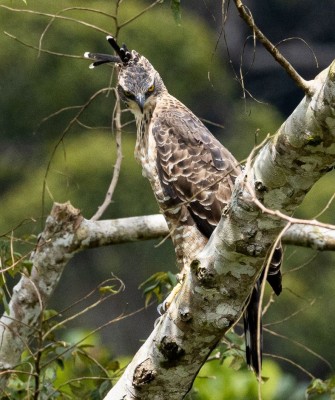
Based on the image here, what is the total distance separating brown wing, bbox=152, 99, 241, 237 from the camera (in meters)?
5.05

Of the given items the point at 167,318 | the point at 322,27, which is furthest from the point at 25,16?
the point at 167,318

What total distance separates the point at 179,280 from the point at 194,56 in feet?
30.8

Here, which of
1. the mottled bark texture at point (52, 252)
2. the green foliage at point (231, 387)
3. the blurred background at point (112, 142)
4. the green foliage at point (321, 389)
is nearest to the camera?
the green foliage at point (321, 389)

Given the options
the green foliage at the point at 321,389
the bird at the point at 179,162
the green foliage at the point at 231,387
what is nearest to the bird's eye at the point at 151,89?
the bird at the point at 179,162

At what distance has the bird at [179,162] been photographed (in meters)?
5.02

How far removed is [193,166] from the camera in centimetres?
521

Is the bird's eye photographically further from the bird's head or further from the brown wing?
the brown wing

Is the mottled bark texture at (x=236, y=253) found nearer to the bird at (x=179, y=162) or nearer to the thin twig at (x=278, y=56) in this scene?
the thin twig at (x=278, y=56)

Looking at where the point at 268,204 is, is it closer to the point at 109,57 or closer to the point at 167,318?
the point at 167,318

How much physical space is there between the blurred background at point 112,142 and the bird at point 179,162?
6.96 meters

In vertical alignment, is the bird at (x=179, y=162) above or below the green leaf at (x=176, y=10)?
below

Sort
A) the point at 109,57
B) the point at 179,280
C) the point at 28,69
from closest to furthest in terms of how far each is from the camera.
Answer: the point at 179,280
the point at 109,57
the point at 28,69

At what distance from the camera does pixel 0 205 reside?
13.7 metres

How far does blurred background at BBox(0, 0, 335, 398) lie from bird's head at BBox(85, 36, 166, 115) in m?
6.90
